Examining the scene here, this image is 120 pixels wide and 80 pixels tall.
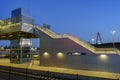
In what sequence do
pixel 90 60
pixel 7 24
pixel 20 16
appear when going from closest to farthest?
pixel 90 60
pixel 20 16
pixel 7 24

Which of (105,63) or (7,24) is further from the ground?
(7,24)

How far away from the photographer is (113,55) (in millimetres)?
21250

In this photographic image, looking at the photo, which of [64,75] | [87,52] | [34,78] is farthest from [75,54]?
[34,78]

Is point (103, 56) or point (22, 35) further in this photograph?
point (22, 35)

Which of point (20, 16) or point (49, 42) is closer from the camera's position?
point (49, 42)

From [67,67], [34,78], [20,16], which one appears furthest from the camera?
[20,16]

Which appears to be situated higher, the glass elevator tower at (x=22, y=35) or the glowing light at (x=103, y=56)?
the glass elevator tower at (x=22, y=35)

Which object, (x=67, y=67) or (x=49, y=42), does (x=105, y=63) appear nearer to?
(x=67, y=67)

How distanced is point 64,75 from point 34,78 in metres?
2.78

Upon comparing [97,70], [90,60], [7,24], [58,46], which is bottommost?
[97,70]

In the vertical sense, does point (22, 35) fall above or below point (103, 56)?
above

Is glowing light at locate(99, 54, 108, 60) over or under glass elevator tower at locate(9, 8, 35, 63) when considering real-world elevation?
under

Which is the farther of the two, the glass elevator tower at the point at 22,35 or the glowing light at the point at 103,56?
the glass elevator tower at the point at 22,35

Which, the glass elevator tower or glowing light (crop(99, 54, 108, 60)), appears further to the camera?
the glass elevator tower
